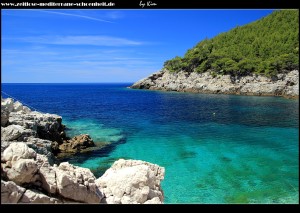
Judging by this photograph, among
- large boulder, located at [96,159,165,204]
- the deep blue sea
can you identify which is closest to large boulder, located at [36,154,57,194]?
large boulder, located at [96,159,165,204]

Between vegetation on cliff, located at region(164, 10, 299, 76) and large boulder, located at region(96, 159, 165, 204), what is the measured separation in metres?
66.5

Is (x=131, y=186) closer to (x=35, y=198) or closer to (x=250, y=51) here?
(x=35, y=198)

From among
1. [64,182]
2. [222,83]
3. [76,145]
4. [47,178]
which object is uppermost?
[222,83]

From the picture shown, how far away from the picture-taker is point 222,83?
8856 cm

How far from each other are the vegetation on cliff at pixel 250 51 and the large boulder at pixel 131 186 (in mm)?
66490

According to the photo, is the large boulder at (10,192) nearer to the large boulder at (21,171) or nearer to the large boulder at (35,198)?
the large boulder at (35,198)

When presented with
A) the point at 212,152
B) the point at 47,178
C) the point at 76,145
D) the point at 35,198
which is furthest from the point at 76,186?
the point at 212,152

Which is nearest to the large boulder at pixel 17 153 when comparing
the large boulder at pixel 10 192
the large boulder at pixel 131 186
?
the large boulder at pixel 10 192

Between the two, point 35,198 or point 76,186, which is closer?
point 35,198

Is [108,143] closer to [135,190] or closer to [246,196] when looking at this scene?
[246,196]

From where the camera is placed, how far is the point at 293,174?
63.0 feet

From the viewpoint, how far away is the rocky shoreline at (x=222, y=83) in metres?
71.8

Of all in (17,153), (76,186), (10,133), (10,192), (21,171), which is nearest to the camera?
(10,192)

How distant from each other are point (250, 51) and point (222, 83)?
46.1ft
